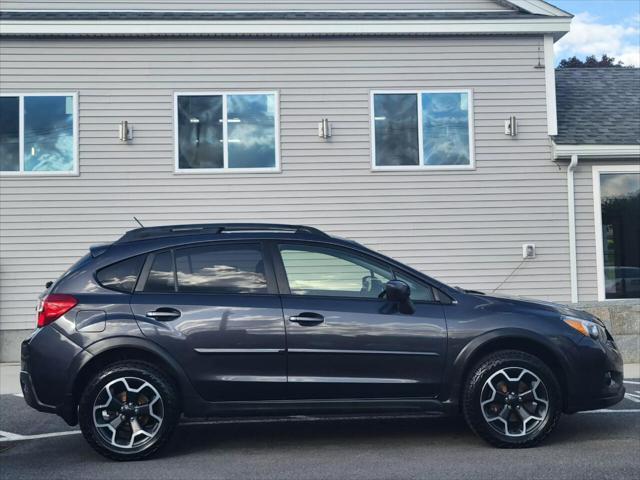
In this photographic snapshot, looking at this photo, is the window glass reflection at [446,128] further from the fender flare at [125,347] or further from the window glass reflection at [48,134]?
the fender flare at [125,347]

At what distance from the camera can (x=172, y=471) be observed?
563cm

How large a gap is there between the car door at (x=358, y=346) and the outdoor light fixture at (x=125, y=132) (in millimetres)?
7026

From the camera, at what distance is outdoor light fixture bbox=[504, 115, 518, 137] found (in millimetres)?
12641

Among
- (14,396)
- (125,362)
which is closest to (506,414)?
(125,362)

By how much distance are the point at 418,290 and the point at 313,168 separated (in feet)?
21.5

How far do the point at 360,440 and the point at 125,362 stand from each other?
1980mm

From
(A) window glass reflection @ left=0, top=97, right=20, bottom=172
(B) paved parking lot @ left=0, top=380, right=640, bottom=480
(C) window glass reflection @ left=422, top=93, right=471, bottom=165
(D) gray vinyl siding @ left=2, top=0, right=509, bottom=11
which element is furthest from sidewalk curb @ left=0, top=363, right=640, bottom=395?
(D) gray vinyl siding @ left=2, top=0, right=509, bottom=11

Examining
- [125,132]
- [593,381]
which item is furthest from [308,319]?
[125,132]

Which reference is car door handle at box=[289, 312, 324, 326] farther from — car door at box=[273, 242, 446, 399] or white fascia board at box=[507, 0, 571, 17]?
white fascia board at box=[507, 0, 571, 17]

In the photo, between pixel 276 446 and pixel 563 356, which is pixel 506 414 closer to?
pixel 563 356

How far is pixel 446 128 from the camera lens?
41.7ft

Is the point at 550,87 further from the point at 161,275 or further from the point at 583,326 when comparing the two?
the point at 161,275

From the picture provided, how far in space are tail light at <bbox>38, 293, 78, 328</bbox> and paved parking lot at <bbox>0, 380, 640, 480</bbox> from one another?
1050 millimetres

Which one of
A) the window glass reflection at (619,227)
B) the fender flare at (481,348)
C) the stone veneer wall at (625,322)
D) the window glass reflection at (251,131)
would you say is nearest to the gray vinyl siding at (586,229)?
the window glass reflection at (619,227)
